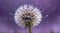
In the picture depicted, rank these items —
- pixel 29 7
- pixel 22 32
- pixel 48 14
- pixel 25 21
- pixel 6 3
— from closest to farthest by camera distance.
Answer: pixel 25 21, pixel 29 7, pixel 22 32, pixel 48 14, pixel 6 3

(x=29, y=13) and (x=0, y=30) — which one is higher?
(x=0, y=30)

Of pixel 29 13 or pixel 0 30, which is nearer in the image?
pixel 29 13

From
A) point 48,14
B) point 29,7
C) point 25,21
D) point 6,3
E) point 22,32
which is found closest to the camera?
point 25,21

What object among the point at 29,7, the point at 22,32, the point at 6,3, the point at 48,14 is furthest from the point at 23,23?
the point at 6,3

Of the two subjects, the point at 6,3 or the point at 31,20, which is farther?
the point at 6,3

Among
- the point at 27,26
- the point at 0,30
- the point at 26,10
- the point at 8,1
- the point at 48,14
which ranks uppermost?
the point at 8,1

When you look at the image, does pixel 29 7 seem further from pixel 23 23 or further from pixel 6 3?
pixel 6 3

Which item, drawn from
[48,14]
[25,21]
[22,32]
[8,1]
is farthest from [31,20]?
[8,1]

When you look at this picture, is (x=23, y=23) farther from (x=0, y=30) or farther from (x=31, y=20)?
(x=0, y=30)

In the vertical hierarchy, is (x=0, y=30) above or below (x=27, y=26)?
above
